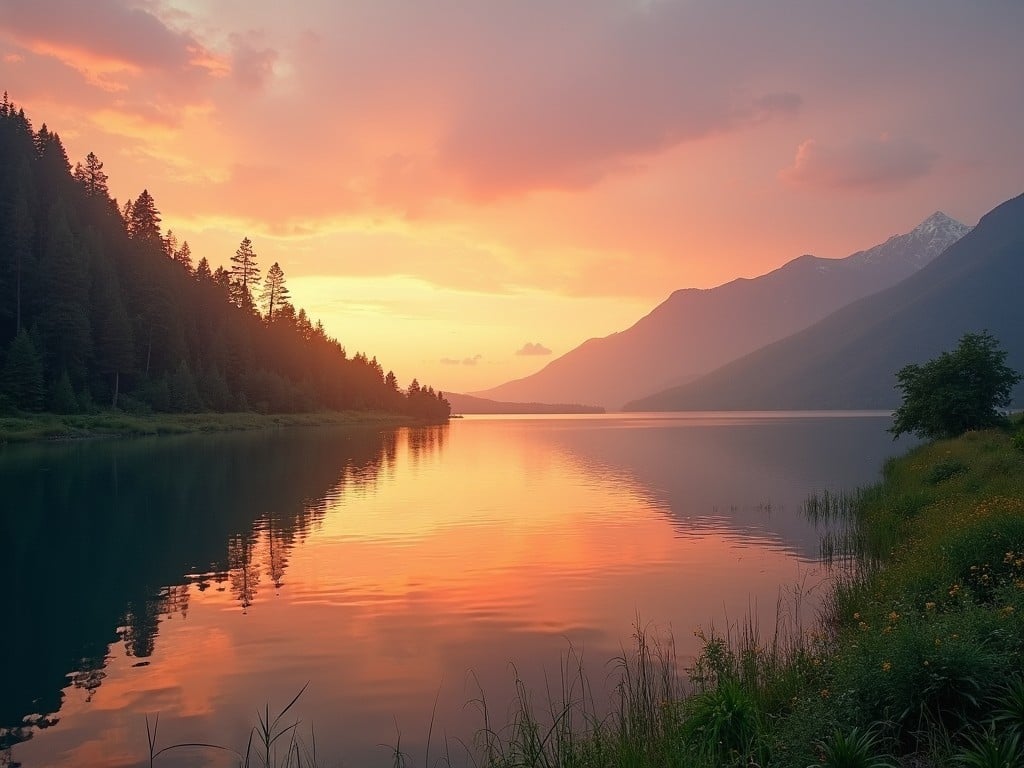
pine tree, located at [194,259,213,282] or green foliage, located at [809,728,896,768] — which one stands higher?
pine tree, located at [194,259,213,282]

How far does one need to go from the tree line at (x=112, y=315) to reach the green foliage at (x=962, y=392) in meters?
101

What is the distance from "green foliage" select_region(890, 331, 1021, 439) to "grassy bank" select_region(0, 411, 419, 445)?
321 feet

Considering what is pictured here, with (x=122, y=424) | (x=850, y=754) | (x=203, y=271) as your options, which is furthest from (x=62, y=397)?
(x=850, y=754)

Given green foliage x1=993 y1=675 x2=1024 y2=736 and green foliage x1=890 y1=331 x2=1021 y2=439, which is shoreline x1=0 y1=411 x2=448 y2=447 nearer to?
green foliage x1=890 y1=331 x2=1021 y2=439

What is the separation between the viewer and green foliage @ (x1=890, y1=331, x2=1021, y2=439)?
59.7 meters

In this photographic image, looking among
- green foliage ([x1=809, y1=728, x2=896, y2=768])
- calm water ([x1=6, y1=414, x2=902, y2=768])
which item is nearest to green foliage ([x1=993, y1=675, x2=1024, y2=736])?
green foliage ([x1=809, y1=728, x2=896, y2=768])

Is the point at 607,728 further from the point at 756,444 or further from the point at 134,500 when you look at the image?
the point at 756,444

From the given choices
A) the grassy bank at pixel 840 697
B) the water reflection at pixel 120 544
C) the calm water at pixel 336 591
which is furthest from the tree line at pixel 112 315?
the grassy bank at pixel 840 697

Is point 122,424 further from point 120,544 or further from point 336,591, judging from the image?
point 336,591

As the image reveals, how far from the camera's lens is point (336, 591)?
26.9 meters

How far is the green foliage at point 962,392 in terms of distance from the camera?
196 feet

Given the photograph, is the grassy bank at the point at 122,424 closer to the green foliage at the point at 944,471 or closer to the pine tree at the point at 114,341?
the pine tree at the point at 114,341

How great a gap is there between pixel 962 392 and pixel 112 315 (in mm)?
119502

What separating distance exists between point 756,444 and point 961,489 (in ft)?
267
